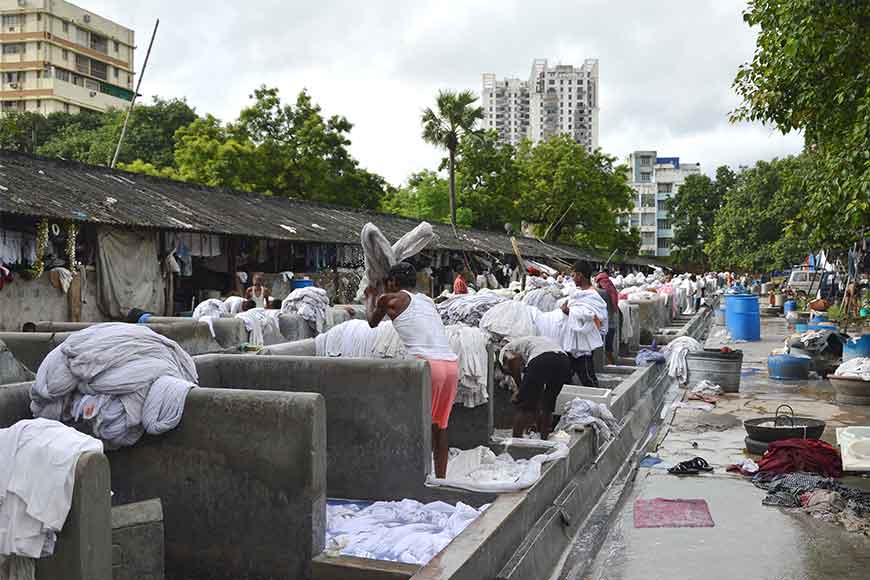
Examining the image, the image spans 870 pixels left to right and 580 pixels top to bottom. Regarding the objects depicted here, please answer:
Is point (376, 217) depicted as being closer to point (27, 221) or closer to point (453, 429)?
point (27, 221)

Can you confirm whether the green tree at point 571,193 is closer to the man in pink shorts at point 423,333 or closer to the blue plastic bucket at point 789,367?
the blue plastic bucket at point 789,367

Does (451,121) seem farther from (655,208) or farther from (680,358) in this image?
(655,208)

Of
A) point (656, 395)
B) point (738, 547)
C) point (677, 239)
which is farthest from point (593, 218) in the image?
point (738, 547)

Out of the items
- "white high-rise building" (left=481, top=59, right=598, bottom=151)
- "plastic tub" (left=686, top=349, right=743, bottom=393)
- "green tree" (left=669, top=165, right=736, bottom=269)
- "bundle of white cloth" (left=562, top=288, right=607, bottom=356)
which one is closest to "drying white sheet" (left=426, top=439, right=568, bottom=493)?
"bundle of white cloth" (left=562, top=288, right=607, bottom=356)

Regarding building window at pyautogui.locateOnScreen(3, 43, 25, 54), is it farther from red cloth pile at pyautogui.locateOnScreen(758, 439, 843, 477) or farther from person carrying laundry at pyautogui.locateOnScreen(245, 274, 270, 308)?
red cloth pile at pyautogui.locateOnScreen(758, 439, 843, 477)

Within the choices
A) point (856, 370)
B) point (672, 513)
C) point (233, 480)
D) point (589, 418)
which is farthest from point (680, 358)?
point (233, 480)

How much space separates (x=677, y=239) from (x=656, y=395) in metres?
61.6

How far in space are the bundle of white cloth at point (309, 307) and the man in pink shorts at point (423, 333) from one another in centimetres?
575

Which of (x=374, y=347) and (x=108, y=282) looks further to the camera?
(x=108, y=282)

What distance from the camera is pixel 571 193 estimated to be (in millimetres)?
54438

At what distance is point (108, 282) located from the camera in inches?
510

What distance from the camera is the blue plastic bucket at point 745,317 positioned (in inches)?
797

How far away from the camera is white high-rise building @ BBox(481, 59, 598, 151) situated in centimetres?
18150

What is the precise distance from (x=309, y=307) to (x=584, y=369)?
13.7ft
